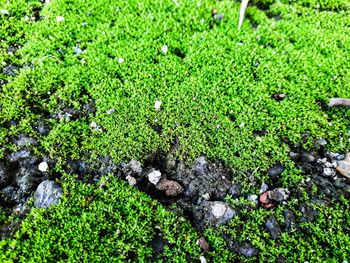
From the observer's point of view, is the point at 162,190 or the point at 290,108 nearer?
the point at 162,190

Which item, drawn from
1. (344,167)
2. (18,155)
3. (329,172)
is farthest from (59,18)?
(344,167)

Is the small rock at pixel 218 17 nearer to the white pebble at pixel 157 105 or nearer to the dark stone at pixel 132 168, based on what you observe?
the white pebble at pixel 157 105

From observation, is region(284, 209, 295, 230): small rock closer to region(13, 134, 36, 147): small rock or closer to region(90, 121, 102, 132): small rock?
region(90, 121, 102, 132): small rock

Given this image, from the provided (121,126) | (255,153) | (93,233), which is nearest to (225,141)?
(255,153)

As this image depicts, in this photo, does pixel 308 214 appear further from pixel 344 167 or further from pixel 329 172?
pixel 344 167

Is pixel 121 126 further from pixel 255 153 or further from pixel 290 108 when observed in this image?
pixel 290 108
